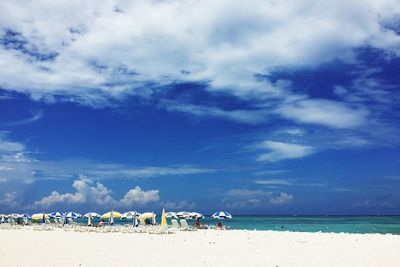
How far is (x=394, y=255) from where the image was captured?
1440 cm

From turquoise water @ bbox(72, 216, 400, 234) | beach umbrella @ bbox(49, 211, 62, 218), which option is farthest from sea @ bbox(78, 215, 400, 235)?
beach umbrella @ bbox(49, 211, 62, 218)

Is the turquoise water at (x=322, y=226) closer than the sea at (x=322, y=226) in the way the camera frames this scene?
No

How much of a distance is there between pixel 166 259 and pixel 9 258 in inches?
212

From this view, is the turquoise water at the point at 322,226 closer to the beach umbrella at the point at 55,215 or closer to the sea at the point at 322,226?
the sea at the point at 322,226

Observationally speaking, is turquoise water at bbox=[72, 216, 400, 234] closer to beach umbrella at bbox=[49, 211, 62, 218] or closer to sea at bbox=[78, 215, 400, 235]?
sea at bbox=[78, 215, 400, 235]

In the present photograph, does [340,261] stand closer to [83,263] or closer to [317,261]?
[317,261]

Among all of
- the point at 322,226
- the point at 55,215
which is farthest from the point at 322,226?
the point at 55,215

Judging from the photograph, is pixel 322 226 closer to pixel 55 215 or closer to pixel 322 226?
pixel 322 226

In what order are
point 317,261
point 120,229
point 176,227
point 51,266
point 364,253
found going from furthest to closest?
point 176,227
point 120,229
point 364,253
point 317,261
point 51,266

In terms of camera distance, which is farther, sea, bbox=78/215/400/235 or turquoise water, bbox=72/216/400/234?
turquoise water, bbox=72/216/400/234

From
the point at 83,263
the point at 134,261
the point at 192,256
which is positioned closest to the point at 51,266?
the point at 83,263

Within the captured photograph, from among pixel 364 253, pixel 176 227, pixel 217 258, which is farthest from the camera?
pixel 176 227

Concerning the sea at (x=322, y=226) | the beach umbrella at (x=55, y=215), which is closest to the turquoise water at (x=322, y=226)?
the sea at (x=322, y=226)

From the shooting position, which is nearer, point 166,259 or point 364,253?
point 166,259
